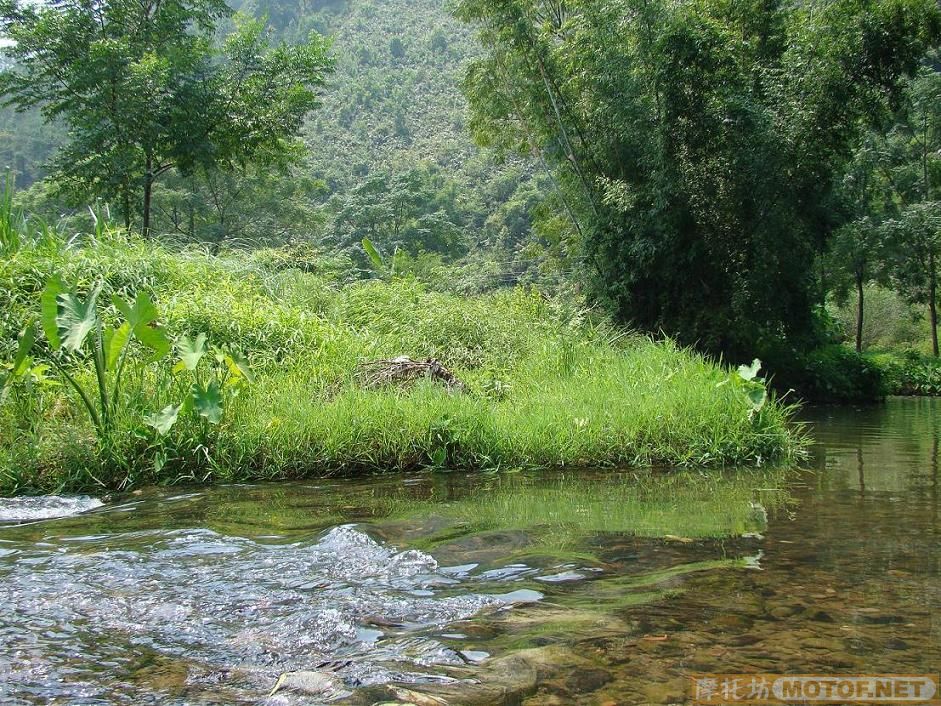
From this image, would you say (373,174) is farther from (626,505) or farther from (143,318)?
(626,505)

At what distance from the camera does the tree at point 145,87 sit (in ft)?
42.4

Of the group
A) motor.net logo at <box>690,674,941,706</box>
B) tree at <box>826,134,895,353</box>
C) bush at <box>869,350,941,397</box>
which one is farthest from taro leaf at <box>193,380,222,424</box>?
tree at <box>826,134,895,353</box>

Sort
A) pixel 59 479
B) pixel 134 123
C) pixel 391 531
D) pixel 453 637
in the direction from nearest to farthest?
pixel 453 637 → pixel 391 531 → pixel 59 479 → pixel 134 123

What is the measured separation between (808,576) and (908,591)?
341mm

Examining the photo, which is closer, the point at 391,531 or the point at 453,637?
the point at 453,637

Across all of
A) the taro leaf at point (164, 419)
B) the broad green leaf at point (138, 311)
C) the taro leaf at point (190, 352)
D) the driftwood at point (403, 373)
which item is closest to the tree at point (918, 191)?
the driftwood at point (403, 373)

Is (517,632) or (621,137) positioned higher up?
(621,137)

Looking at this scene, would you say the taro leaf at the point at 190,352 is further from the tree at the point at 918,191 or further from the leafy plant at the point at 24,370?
the tree at the point at 918,191

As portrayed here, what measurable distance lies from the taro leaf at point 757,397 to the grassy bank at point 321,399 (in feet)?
0.13

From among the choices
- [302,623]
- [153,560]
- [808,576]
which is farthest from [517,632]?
[153,560]

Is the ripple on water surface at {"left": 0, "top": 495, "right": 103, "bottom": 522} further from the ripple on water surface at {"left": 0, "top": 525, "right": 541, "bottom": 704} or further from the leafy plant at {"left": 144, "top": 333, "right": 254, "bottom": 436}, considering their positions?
the ripple on water surface at {"left": 0, "top": 525, "right": 541, "bottom": 704}

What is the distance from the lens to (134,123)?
13.1 metres

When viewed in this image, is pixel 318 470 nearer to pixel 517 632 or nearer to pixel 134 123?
pixel 517 632

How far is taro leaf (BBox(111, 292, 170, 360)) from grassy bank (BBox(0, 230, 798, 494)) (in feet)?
1.70
